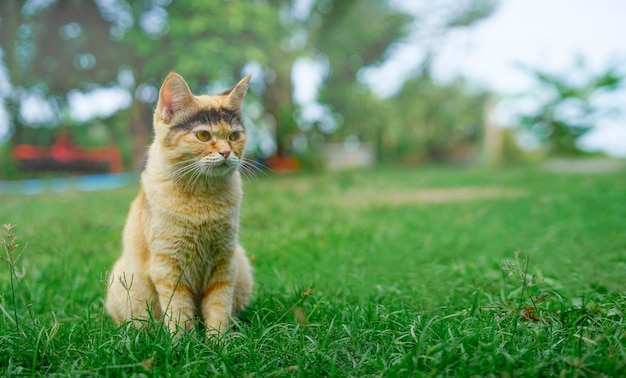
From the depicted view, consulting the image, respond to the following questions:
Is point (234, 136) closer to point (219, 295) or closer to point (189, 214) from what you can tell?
point (189, 214)

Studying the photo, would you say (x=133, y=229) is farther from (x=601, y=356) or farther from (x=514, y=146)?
(x=514, y=146)

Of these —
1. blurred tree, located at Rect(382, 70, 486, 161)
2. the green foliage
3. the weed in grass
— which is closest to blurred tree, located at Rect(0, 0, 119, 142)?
the green foliage

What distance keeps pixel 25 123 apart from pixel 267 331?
13.5 m

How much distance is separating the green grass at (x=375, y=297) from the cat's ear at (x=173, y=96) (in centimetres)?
76

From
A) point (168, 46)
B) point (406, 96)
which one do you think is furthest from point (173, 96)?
point (406, 96)

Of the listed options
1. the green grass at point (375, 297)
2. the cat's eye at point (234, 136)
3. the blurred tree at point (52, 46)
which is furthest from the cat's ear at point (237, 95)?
the blurred tree at point (52, 46)

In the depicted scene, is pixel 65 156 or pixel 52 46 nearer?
pixel 52 46

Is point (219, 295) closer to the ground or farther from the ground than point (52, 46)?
closer to the ground

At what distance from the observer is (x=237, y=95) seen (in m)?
2.24

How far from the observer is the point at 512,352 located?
157 centimetres

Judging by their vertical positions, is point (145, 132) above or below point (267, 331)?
above

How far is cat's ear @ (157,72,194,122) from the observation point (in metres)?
2.08

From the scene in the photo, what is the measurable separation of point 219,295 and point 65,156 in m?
11.7

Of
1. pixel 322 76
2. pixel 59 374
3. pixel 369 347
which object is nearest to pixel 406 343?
pixel 369 347
